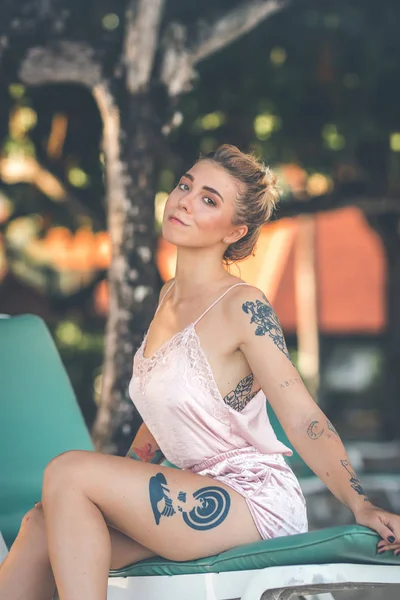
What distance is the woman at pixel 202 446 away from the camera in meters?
2.35

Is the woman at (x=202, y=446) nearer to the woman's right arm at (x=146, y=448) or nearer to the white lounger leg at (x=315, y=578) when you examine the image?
the white lounger leg at (x=315, y=578)

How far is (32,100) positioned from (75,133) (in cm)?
38

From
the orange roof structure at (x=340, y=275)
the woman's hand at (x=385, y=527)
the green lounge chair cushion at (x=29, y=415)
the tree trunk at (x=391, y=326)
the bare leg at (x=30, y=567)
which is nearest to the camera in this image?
the woman's hand at (x=385, y=527)

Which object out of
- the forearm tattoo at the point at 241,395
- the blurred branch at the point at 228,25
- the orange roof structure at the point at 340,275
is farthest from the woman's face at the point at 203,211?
the orange roof structure at the point at 340,275

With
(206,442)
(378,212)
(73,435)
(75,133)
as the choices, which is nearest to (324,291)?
(378,212)

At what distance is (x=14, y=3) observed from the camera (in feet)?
17.7

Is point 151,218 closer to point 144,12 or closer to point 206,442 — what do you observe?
point 144,12

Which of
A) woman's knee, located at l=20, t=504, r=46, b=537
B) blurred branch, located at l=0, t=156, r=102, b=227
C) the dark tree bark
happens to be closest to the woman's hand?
woman's knee, located at l=20, t=504, r=46, b=537

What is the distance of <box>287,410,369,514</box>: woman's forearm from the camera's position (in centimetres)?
238

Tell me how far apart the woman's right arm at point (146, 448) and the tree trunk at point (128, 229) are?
92.8 inches

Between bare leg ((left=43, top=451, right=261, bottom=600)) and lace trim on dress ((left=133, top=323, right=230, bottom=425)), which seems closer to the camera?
bare leg ((left=43, top=451, right=261, bottom=600))

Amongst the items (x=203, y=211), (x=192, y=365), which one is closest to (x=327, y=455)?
(x=192, y=365)

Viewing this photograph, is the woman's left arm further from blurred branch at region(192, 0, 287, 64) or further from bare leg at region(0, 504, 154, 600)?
blurred branch at region(192, 0, 287, 64)

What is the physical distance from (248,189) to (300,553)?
101 centimetres
